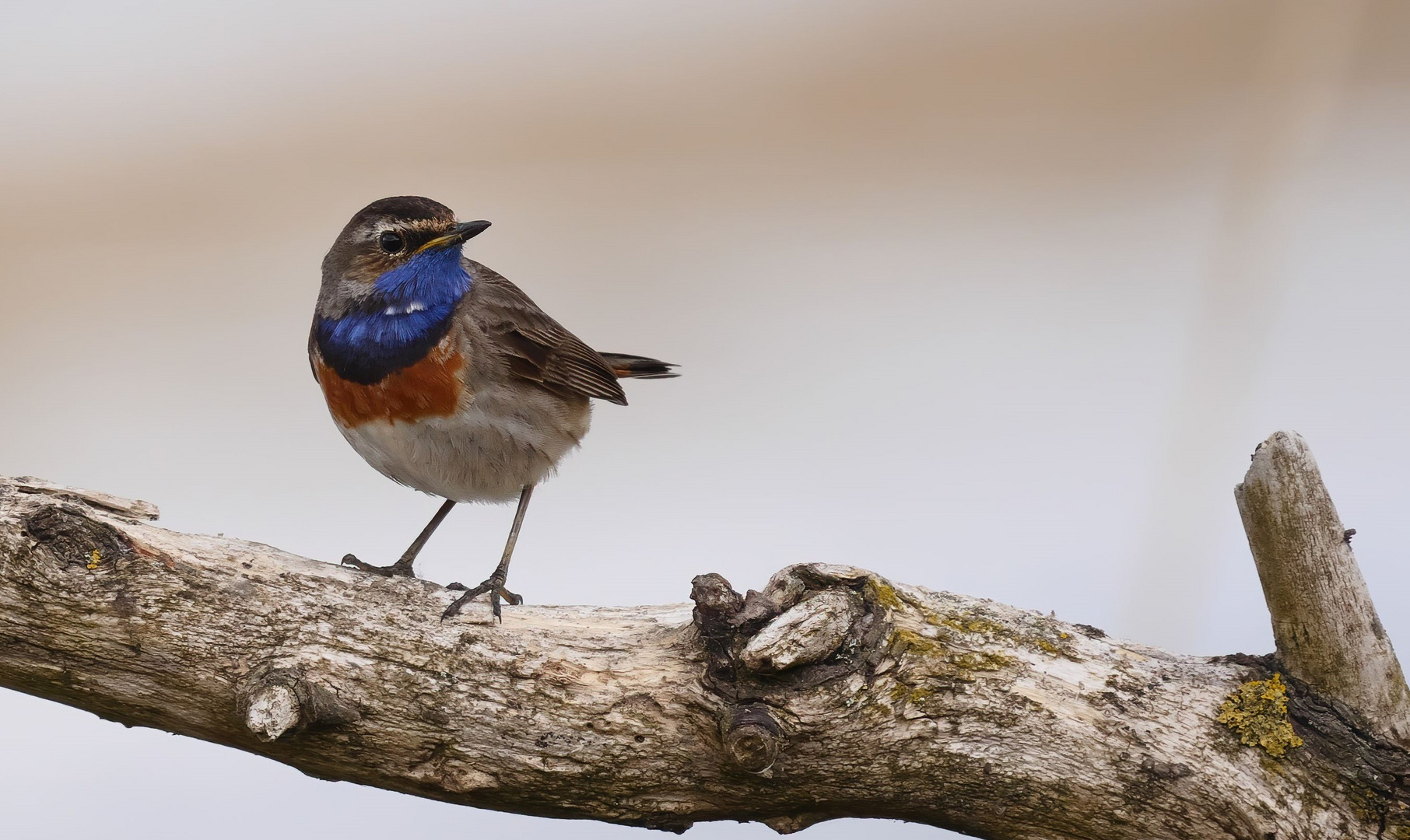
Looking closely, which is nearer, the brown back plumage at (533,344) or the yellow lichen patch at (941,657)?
the yellow lichen patch at (941,657)

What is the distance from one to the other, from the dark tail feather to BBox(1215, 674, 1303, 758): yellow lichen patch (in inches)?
64.5

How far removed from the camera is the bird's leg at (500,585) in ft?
6.46

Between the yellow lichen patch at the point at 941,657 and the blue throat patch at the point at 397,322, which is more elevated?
the blue throat patch at the point at 397,322

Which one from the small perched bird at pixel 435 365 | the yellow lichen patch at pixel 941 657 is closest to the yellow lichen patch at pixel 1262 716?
the yellow lichen patch at pixel 941 657

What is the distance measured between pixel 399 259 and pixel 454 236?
0.43 feet

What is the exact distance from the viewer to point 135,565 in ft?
5.99

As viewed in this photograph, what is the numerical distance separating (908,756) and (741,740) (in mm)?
281

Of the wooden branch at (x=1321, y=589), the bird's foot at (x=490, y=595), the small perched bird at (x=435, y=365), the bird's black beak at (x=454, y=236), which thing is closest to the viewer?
the wooden branch at (x=1321, y=589)

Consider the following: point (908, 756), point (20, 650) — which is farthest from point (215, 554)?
point (908, 756)

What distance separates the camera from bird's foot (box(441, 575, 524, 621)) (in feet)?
6.42

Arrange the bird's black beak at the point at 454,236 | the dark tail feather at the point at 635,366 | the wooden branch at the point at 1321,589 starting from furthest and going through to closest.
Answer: the dark tail feather at the point at 635,366 < the bird's black beak at the point at 454,236 < the wooden branch at the point at 1321,589

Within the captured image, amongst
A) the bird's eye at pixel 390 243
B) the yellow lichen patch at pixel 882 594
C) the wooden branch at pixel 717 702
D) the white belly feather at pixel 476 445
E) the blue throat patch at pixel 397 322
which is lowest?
the wooden branch at pixel 717 702

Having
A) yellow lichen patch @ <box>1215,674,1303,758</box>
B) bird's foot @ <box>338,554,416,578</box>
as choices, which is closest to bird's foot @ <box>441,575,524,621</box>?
bird's foot @ <box>338,554,416,578</box>

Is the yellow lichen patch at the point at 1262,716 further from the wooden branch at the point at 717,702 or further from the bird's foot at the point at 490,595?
the bird's foot at the point at 490,595
